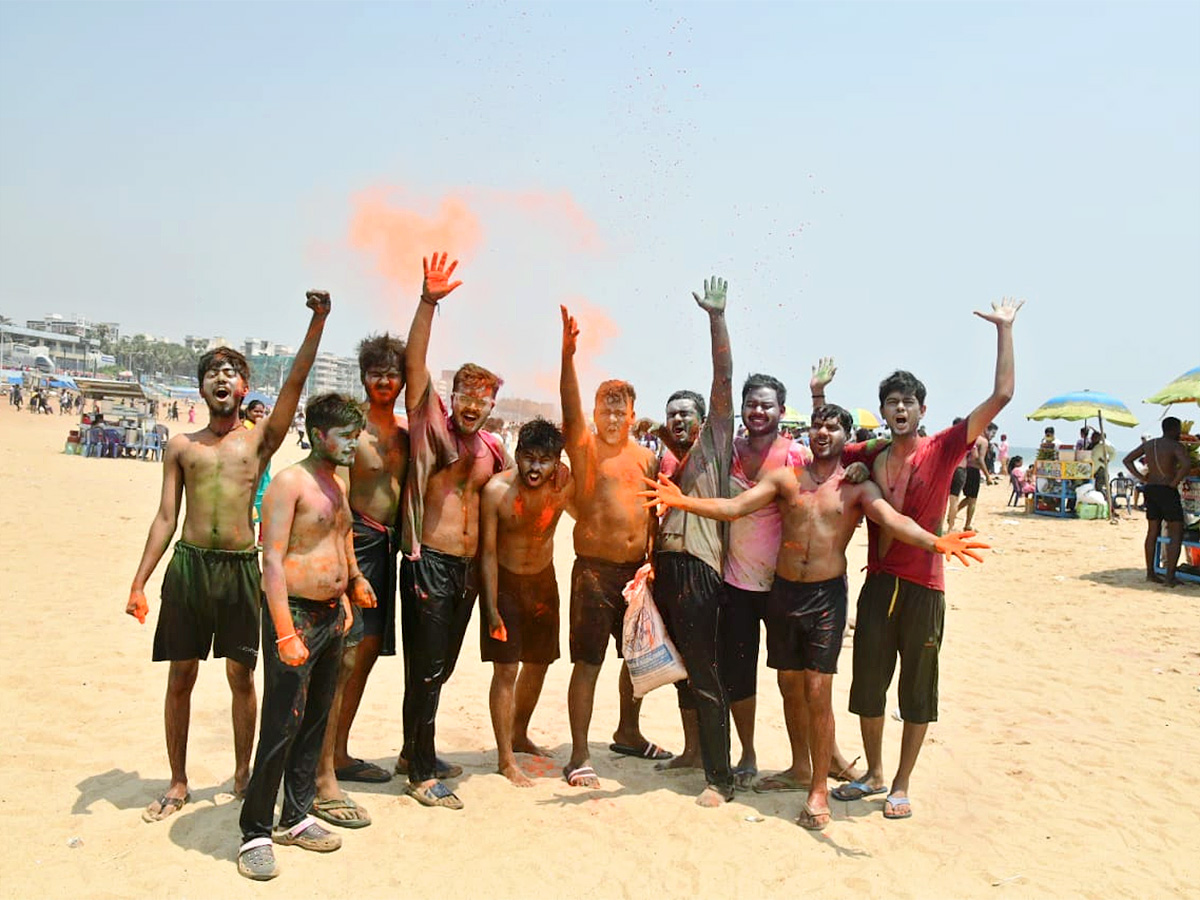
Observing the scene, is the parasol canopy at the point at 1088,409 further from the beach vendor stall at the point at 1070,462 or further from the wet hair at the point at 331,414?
the wet hair at the point at 331,414

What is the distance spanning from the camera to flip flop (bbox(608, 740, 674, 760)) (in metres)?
5.93

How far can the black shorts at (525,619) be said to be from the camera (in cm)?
523

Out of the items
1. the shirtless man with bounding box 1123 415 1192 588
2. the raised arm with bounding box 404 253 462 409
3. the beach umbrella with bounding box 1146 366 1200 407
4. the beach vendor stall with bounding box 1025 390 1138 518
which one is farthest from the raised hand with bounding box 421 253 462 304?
the beach vendor stall with bounding box 1025 390 1138 518

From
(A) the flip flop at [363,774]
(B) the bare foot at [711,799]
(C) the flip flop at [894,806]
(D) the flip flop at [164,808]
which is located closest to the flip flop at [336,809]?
(A) the flip flop at [363,774]

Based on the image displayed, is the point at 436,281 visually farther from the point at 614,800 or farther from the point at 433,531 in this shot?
the point at 614,800

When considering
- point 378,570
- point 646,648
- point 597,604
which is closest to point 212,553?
point 378,570

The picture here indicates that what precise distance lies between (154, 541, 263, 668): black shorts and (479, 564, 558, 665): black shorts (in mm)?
1294

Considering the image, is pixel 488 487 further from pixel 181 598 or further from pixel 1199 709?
pixel 1199 709

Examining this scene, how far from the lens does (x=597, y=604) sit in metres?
5.35

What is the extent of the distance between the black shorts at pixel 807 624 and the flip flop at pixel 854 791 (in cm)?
83

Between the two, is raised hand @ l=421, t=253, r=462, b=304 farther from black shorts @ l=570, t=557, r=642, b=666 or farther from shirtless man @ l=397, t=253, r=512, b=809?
black shorts @ l=570, t=557, r=642, b=666

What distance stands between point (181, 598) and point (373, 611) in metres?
1.00

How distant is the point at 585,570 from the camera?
212 inches

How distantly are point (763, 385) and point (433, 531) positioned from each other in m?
2.11
